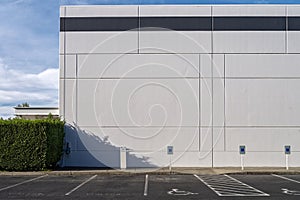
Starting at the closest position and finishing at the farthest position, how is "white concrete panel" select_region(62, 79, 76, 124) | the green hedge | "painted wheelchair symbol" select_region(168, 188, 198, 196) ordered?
1. "painted wheelchair symbol" select_region(168, 188, 198, 196)
2. the green hedge
3. "white concrete panel" select_region(62, 79, 76, 124)

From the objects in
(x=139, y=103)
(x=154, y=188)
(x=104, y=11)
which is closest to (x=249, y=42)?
(x=139, y=103)

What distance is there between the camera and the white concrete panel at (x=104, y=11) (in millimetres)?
21616

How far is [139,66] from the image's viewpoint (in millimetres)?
21406

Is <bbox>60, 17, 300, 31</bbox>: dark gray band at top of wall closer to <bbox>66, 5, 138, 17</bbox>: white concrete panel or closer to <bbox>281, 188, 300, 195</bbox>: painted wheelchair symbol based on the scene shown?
<bbox>66, 5, 138, 17</bbox>: white concrete panel

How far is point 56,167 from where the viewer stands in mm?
20609

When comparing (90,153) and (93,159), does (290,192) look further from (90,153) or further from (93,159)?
(90,153)

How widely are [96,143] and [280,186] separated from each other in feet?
34.0

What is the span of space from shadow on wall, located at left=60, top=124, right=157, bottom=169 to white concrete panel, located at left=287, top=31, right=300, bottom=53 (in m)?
9.35

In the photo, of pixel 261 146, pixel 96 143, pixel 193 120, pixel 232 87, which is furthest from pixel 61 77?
pixel 261 146

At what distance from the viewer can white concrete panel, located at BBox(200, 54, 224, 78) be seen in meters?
21.3

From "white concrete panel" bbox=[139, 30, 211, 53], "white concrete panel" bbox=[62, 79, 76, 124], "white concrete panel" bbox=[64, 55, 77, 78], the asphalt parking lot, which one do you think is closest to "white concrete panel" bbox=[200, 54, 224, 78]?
"white concrete panel" bbox=[139, 30, 211, 53]

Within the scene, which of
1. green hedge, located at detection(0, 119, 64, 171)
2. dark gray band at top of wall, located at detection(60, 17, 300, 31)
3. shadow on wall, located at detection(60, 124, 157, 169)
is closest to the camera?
green hedge, located at detection(0, 119, 64, 171)

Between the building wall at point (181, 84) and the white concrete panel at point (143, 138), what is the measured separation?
5 centimetres

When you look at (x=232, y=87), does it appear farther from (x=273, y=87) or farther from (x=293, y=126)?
(x=293, y=126)
